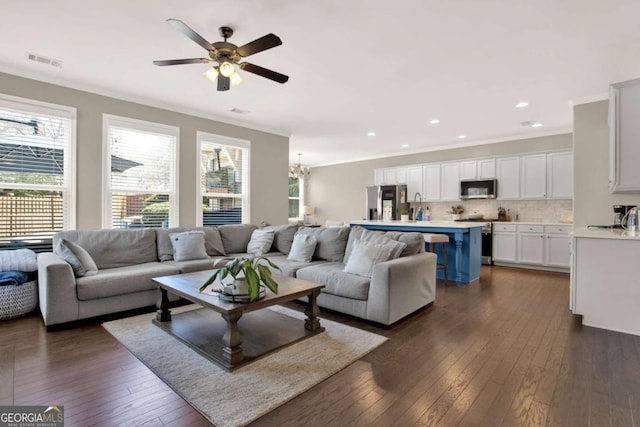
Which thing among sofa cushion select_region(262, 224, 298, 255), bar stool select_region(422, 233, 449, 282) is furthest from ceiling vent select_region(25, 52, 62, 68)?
bar stool select_region(422, 233, 449, 282)

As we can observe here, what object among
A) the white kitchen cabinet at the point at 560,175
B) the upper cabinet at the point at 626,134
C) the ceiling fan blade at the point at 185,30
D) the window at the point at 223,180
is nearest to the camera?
the ceiling fan blade at the point at 185,30

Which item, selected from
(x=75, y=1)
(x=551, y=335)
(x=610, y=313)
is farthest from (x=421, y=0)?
(x=610, y=313)

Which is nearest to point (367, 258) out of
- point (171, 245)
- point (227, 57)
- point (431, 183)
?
point (227, 57)

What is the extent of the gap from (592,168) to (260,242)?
4727 mm

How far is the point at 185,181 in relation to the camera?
506 cm

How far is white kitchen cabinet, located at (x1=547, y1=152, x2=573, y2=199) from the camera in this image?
19.1 ft

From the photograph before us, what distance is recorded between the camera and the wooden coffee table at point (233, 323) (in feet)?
7.36

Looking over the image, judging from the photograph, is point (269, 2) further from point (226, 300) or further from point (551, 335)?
point (551, 335)

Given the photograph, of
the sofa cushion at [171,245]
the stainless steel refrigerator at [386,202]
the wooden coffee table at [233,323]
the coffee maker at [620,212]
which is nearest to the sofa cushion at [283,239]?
the sofa cushion at [171,245]

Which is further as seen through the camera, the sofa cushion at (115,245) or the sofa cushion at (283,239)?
the sofa cushion at (283,239)

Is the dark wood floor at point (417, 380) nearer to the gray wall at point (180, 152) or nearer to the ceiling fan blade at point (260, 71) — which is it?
the gray wall at point (180, 152)

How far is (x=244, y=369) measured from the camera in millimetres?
2195

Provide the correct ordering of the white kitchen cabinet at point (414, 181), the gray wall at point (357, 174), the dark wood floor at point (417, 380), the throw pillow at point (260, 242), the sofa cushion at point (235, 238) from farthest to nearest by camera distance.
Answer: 1. the white kitchen cabinet at point (414, 181)
2. the gray wall at point (357, 174)
3. the sofa cushion at point (235, 238)
4. the throw pillow at point (260, 242)
5. the dark wood floor at point (417, 380)

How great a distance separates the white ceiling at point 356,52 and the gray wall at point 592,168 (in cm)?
26
